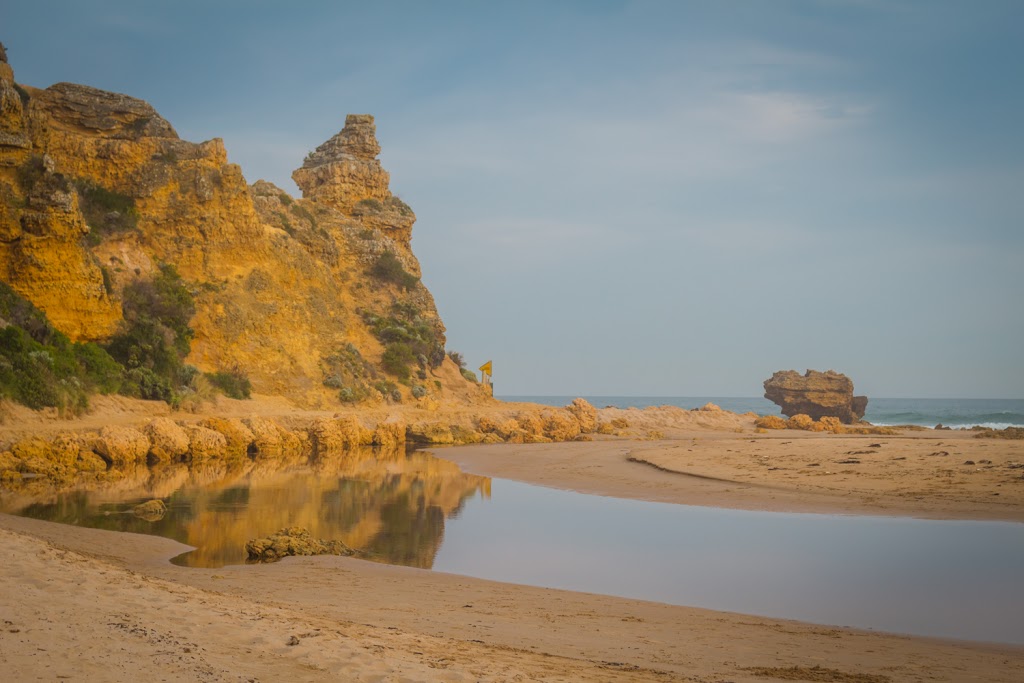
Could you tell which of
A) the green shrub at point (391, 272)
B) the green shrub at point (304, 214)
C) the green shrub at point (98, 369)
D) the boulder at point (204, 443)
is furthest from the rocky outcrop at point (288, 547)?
the green shrub at point (391, 272)

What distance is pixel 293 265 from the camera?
114 ft

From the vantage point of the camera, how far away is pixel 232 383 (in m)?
27.8

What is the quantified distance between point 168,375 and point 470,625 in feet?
69.2

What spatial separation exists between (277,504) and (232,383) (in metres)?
15.1

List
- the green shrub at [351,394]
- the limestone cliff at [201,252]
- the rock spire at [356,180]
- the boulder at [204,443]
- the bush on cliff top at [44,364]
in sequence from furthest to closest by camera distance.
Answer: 1. the rock spire at [356,180]
2. the green shrub at [351,394]
3. the limestone cliff at [201,252]
4. the boulder at [204,443]
5. the bush on cliff top at [44,364]

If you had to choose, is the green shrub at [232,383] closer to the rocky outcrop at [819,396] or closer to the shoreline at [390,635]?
the shoreline at [390,635]

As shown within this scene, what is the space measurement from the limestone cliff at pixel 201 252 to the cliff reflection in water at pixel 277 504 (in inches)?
334

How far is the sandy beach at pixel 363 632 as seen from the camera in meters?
4.60

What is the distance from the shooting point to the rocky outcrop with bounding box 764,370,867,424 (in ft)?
153

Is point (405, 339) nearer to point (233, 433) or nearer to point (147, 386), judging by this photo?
point (147, 386)

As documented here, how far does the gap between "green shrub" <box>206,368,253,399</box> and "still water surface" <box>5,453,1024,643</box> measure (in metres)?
10.4

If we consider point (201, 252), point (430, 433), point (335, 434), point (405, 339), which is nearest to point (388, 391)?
point (405, 339)

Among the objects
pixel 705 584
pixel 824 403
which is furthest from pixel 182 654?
pixel 824 403

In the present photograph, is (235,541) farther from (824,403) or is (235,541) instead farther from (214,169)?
(824,403)
